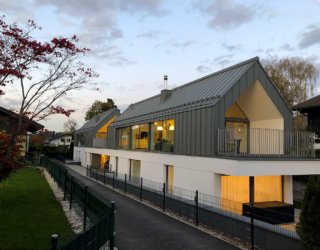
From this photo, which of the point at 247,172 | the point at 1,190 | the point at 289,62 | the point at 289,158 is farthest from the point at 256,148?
the point at 289,62

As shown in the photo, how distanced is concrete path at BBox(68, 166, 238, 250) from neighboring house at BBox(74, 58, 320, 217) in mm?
2904

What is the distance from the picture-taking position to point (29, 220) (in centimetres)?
1206

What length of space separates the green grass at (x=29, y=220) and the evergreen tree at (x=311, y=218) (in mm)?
6833

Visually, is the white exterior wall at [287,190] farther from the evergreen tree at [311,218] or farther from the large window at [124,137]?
the large window at [124,137]

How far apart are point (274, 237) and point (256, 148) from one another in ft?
25.6

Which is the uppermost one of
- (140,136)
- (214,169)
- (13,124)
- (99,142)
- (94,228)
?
(13,124)

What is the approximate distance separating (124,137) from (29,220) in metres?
18.2

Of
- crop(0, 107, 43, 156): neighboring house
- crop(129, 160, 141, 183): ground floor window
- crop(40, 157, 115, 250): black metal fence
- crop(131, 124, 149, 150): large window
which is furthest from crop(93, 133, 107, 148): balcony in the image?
crop(40, 157, 115, 250): black metal fence

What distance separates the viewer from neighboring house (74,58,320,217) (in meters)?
15.0

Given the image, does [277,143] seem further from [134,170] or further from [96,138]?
[96,138]

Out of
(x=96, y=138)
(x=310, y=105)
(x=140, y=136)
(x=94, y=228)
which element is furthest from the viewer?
(x=96, y=138)

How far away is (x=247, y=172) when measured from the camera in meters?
13.7

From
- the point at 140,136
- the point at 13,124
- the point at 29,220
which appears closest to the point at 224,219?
the point at 29,220

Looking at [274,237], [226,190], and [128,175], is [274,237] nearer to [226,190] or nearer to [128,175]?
[226,190]
